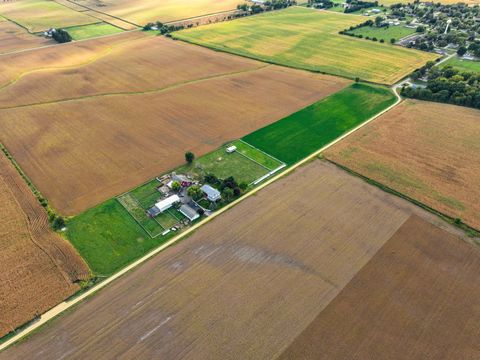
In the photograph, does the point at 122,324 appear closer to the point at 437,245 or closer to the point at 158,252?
the point at 158,252

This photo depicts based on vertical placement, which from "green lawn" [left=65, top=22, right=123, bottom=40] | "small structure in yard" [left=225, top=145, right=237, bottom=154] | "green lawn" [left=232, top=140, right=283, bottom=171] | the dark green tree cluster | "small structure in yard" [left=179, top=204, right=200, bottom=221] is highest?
the dark green tree cluster

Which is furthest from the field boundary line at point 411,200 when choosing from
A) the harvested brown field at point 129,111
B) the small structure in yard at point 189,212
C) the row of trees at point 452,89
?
the row of trees at point 452,89

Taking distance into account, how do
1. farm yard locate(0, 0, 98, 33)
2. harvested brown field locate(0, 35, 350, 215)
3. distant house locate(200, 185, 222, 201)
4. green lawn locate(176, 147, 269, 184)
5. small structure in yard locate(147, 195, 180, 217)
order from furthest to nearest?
farm yard locate(0, 0, 98, 33) → harvested brown field locate(0, 35, 350, 215) → green lawn locate(176, 147, 269, 184) → distant house locate(200, 185, 222, 201) → small structure in yard locate(147, 195, 180, 217)

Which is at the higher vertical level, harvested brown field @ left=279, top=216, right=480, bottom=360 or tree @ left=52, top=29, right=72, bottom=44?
tree @ left=52, top=29, right=72, bottom=44

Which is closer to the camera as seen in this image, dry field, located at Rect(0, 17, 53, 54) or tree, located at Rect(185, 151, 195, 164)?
tree, located at Rect(185, 151, 195, 164)

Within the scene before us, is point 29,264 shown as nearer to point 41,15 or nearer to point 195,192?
point 195,192

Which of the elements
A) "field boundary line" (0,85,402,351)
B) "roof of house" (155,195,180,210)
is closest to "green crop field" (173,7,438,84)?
"field boundary line" (0,85,402,351)

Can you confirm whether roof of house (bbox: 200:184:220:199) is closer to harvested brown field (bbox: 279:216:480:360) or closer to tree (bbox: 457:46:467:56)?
harvested brown field (bbox: 279:216:480:360)
